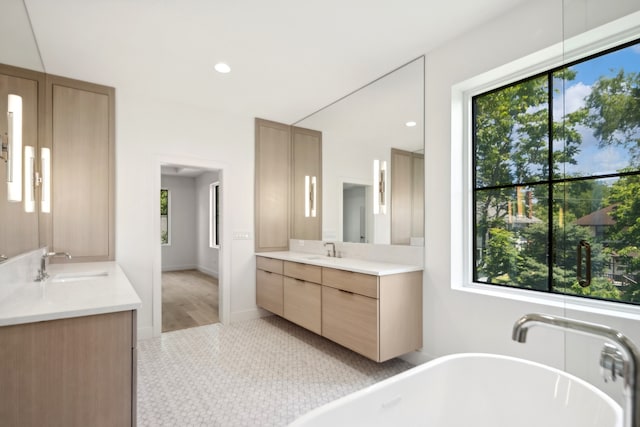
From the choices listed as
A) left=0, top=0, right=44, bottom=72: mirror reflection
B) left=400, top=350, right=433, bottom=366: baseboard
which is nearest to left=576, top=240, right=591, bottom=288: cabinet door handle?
left=400, top=350, right=433, bottom=366: baseboard

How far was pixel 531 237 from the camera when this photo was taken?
227cm

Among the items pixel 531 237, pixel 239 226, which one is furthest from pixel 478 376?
pixel 239 226

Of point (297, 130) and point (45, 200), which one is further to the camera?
point (297, 130)

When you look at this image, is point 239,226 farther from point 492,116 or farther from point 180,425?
point 492,116

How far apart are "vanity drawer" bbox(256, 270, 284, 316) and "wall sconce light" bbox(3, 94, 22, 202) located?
2.45 meters

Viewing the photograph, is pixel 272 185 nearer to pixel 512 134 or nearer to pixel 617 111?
pixel 512 134

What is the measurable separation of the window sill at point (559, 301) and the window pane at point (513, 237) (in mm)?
67

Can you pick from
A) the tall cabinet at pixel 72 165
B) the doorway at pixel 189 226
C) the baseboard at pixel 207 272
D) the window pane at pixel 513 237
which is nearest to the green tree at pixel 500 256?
the window pane at pixel 513 237

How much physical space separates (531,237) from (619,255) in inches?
50.8

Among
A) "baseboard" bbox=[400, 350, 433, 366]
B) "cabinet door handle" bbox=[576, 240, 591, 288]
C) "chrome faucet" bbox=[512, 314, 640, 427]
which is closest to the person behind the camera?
"chrome faucet" bbox=[512, 314, 640, 427]

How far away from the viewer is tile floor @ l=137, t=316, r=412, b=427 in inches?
82.4

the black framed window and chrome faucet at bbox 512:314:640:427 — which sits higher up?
the black framed window

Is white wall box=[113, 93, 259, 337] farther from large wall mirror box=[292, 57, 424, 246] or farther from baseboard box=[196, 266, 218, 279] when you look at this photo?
baseboard box=[196, 266, 218, 279]

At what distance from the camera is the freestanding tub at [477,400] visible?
1.25m
